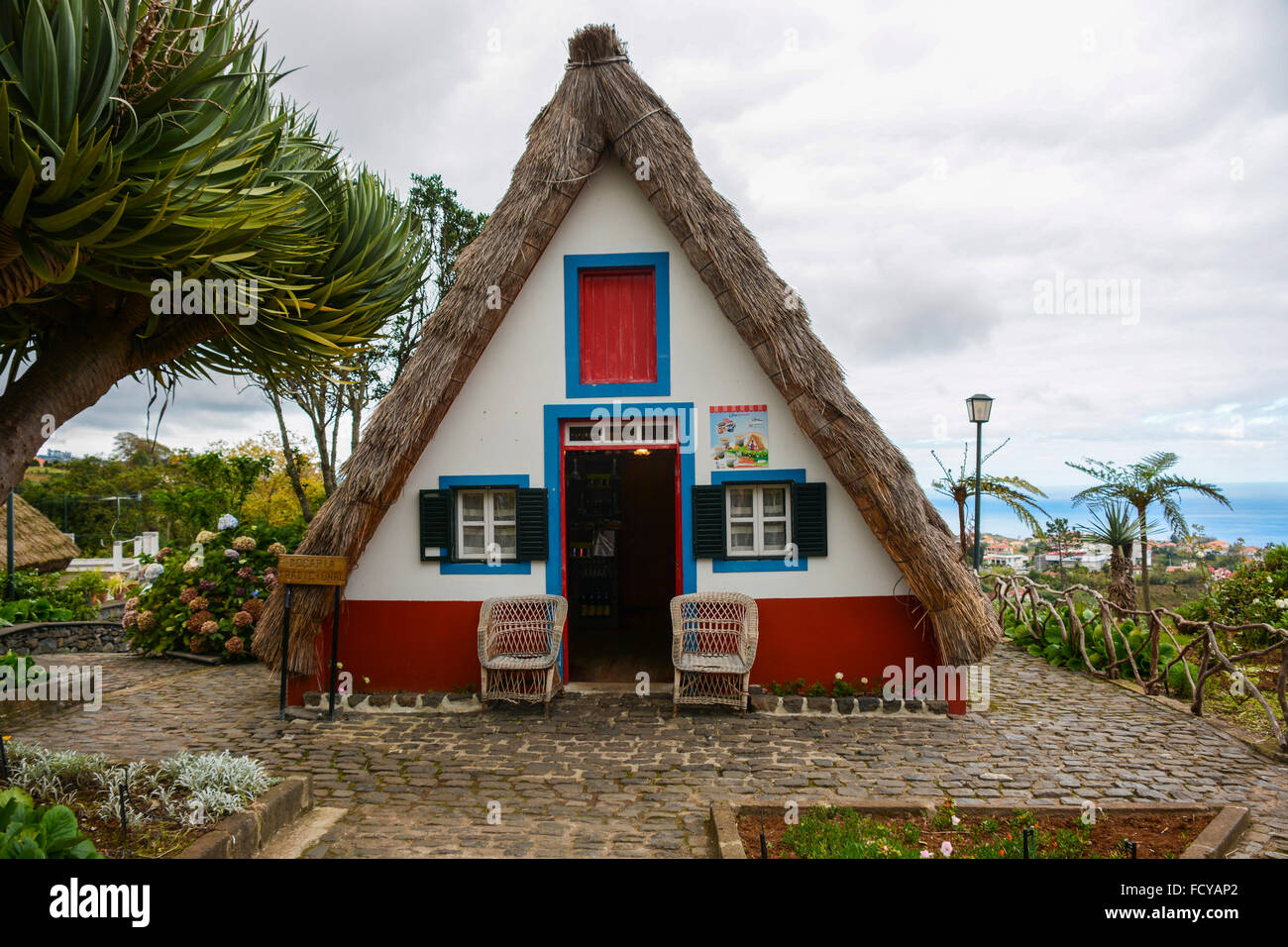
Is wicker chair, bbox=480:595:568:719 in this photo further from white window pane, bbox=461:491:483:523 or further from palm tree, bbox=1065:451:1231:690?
palm tree, bbox=1065:451:1231:690

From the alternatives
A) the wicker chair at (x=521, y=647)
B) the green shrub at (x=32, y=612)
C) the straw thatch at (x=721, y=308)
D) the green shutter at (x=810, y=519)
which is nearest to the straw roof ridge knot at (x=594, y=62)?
the straw thatch at (x=721, y=308)

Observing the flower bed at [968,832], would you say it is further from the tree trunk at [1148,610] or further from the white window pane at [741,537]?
the tree trunk at [1148,610]

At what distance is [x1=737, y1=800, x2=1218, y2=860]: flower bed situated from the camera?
3.83 meters

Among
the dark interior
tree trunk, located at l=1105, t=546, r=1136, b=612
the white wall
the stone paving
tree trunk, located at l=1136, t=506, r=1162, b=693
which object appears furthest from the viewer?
tree trunk, located at l=1105, t=546, r=1136, b=612

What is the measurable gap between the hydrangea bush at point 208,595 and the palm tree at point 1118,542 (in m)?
12.1

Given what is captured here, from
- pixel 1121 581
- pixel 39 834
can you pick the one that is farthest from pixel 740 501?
pixel 1121 581

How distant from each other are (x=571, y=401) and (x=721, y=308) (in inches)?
72.2

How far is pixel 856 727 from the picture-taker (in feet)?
21.2

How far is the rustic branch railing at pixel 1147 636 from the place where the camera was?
19.9ft

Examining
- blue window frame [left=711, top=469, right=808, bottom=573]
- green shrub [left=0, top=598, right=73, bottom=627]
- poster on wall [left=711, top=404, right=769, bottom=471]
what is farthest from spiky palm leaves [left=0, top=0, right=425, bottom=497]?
green shrub [left=0, top=598, right=73, bottom=627]

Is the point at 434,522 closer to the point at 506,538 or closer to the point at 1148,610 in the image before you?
the point at 506,538

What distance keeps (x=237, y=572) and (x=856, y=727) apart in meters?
8.25

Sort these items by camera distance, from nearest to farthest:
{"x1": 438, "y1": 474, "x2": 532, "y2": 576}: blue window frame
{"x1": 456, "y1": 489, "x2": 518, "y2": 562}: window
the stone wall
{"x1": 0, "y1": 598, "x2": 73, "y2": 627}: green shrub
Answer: {"x1": 438, "y1": 474, "x2": 532, "y2": 576}: blue window frame < {"x1": 456, "y1": 489, "x2": 518, "y2": 562}: window < the stone wall < {"x1": 0, "y1": 598, "x2": 73, "y2": 627}: green shrub

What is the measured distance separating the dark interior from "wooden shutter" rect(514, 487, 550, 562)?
138 centimetres
